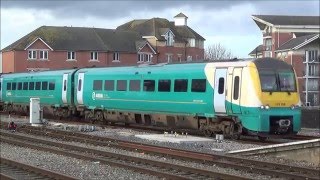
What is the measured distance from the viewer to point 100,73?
28.2 meters

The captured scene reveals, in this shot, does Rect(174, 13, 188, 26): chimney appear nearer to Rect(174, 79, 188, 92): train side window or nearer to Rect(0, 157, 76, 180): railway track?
Rect(174, 79, 188, 92): train side window

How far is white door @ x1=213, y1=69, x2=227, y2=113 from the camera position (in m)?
19.9

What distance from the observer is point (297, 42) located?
238 feet

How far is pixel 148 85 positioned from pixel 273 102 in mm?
6695

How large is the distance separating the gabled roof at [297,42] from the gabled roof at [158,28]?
18.4m

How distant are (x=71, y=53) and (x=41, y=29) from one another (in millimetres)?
5608

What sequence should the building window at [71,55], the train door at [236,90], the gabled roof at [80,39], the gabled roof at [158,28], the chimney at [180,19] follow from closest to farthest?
1. the train door at [236,90]
2. the gabled roof at [80,39]
3. the building window at [71,55]
4. the gabled roof at [158,28]
5. the chimney at [180,19]

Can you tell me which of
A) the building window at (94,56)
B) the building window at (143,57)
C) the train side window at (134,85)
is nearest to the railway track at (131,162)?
the train side window at (134,85)

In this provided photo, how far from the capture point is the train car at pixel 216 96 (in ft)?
62.3

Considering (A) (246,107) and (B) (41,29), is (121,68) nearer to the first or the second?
(A) (246,107)

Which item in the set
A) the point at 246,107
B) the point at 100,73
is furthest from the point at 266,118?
the point at 100,73

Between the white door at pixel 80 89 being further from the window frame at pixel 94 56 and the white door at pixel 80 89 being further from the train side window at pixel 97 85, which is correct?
the window frame at pixel 94 56

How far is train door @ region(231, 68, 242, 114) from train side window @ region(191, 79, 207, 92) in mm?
1527

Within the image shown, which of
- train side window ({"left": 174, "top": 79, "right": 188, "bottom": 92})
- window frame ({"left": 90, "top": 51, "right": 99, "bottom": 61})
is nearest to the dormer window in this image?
window frame ({"left": 90, "top": 51, "right": 99, "bottom": 61})
